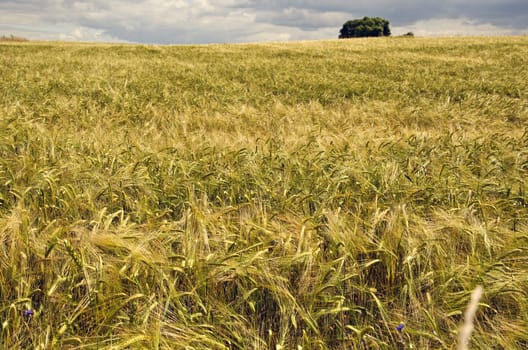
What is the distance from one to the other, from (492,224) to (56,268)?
231 centimetres

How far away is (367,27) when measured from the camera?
7112 centimetres

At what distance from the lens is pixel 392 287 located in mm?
1623

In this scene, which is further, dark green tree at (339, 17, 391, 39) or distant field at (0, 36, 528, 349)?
dark green tree at (339, 17, 391, 39)

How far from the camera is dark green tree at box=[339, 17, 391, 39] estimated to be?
233ft

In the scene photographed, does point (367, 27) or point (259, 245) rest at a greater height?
point (367, 27)

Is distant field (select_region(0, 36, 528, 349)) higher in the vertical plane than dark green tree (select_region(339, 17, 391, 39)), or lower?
lower

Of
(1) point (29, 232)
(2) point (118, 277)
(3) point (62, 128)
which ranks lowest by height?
(2) point (118, 277)

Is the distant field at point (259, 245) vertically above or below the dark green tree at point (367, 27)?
below

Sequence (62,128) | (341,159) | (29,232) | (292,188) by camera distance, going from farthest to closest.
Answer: (62,128), (341,159), (292,188), (29,232)

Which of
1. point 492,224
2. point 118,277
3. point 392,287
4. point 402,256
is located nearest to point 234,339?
point 118,277

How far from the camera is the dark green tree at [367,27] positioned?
2800 inches

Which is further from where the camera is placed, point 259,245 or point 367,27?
point 367,27

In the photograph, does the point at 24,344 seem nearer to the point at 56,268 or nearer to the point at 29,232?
the point at 56,268

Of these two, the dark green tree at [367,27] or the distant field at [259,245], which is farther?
the dark green tree at [367,27]
